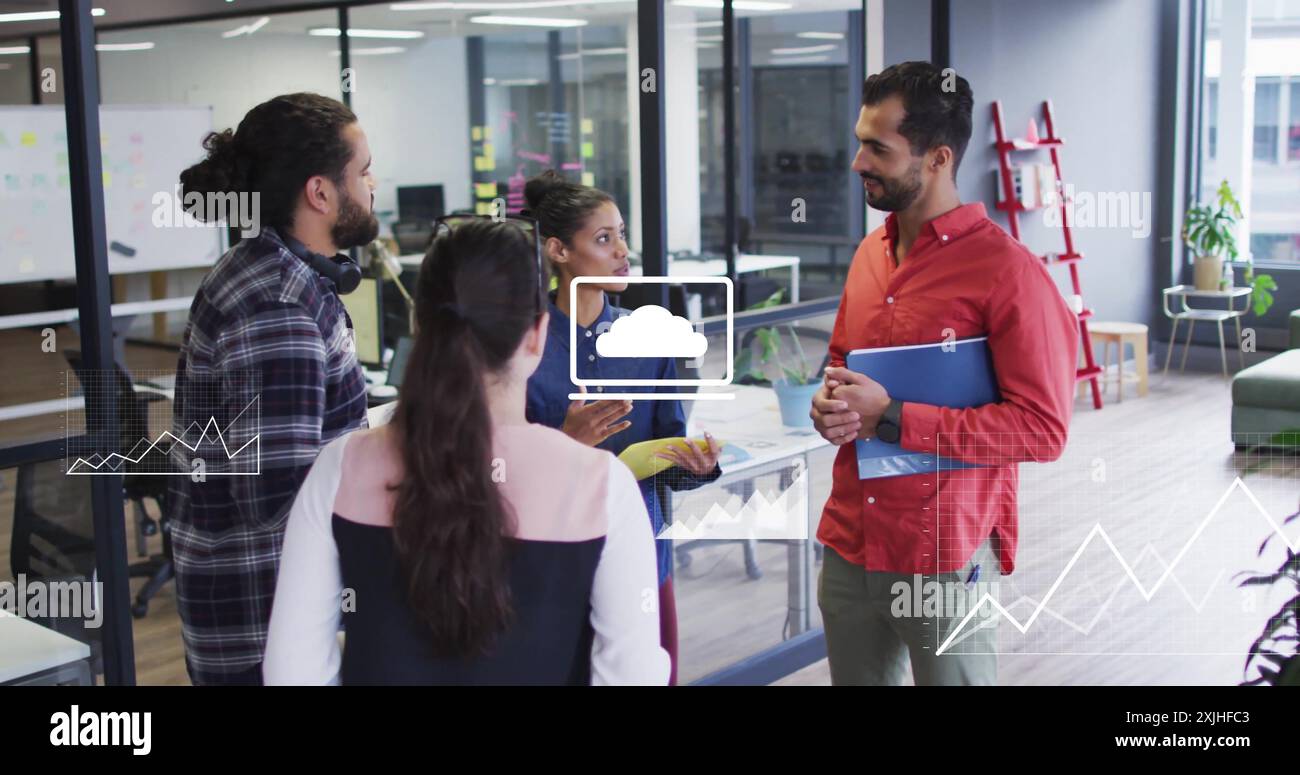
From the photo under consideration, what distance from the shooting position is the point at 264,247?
2027 millimetres

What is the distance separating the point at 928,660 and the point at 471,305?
3.66 feet

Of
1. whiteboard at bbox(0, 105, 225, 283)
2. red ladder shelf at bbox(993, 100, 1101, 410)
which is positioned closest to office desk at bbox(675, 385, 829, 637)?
whiteboard at bbox(0, 105, 225, 283)

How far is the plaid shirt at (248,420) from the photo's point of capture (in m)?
1.96

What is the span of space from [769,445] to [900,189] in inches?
60.6

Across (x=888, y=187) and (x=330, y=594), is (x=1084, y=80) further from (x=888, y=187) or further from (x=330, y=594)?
(x=330, y=594)

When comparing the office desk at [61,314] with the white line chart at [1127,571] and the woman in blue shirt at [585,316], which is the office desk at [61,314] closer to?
the woman in blue shirt at [585,316]

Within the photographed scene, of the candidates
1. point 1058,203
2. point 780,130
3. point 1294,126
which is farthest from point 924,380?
point 780,130

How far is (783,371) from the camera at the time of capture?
4.05 meters

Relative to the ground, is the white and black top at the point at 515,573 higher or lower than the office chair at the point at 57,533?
higher

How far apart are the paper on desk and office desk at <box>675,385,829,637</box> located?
0.85 m

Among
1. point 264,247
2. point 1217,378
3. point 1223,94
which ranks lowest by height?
point 1217,378

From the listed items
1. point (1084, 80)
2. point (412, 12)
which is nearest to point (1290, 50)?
point (1084, 80)

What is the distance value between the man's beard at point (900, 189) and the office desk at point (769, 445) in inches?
49.6

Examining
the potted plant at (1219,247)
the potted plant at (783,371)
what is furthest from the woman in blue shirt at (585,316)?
the potted plant at (1219,247)
